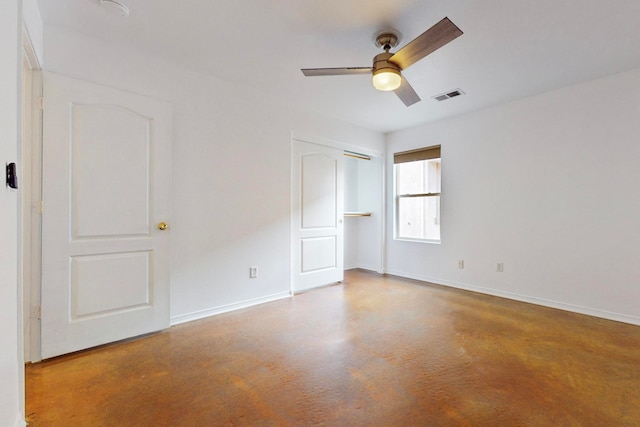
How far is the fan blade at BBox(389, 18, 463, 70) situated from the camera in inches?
66.2

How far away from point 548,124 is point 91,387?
4.88 m

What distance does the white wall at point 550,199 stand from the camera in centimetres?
299

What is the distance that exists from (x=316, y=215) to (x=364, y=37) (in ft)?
7.72

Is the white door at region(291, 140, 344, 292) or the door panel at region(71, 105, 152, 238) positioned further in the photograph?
the white door at region(291, 140, 344, 292)

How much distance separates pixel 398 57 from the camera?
2.05 metres

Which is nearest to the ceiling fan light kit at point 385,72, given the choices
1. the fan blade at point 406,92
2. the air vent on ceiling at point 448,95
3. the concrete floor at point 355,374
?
the fan blade at point 406,92

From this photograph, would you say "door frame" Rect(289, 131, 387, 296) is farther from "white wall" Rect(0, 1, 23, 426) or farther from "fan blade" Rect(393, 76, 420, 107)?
"white wall" Rect(0, 1, 23, 426)

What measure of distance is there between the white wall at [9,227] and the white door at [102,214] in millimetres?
894

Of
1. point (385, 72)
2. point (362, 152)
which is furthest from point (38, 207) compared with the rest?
point (362, 152)

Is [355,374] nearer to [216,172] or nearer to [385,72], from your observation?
[385,72]

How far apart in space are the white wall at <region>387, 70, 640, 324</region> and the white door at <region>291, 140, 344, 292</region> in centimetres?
153

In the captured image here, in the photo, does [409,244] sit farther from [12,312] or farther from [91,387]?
[12,312]

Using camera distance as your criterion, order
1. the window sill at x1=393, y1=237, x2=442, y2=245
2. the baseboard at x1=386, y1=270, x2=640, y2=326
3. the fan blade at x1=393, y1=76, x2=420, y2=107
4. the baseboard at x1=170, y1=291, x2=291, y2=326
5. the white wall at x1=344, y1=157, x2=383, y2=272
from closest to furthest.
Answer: the fan blade at x1=393, y1=76, x2=420, y2=107
the baseboard at x1=170, y1=291, x2=291, y2=326
the baseboard at x1=386, y1=270, x2=640, y2=326
the window sill at x1=393, y1=237, x2=442, y2=245
the white wall at x1=344, y1=157, x2=383, y2=272

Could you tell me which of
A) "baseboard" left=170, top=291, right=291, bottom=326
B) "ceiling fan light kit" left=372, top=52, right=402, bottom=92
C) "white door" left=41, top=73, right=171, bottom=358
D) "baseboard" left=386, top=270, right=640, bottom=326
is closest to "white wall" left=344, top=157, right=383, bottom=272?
"baseboard" left=386, top=270, right=640, bottom=326
